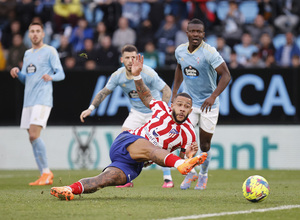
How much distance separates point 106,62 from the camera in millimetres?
15461

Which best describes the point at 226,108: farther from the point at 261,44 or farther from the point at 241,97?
the point at 261,44

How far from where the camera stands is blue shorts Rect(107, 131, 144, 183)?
744 centimetres

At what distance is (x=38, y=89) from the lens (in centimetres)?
1088

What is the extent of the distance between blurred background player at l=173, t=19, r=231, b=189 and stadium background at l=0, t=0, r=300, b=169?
15.8 ft

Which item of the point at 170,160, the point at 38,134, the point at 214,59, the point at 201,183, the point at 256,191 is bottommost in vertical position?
the point at 201,183

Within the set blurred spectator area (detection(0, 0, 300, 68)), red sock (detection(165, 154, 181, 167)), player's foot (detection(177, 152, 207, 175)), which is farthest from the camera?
blurred spectator area (detection(0, 0, 300, 68))

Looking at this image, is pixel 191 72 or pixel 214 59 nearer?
→ pixel 214 59

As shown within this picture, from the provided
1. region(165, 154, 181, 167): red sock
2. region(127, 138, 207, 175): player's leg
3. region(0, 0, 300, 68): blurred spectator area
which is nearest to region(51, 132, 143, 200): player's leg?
region(127, 138, 207, 175): player's leg

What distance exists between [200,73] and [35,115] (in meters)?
3.19

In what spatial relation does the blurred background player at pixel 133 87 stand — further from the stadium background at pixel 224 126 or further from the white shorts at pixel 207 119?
the stadium background at pixel 224 126

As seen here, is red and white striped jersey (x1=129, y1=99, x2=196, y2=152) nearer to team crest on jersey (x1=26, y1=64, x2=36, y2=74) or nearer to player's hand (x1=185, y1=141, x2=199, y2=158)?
player's hand (x1=185, y1=141, x2=199, y2=158)

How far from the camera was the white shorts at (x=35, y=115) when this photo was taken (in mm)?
10719

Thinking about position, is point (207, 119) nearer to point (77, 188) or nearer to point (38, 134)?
point (77, 188)

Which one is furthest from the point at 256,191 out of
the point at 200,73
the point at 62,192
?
the point at 200,73
